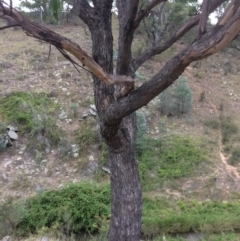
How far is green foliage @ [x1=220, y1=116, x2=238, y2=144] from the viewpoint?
8.55 meters

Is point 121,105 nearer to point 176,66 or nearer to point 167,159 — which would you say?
point 176,66

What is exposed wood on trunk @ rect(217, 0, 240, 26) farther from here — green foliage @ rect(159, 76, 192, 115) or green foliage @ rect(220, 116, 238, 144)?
green foliage @ rect(159, 76, 192, 115)

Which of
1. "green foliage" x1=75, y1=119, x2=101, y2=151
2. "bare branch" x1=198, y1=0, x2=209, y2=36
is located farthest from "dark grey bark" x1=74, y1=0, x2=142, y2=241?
"green foliage" x1=75, y1=119, x2=101, y2=151

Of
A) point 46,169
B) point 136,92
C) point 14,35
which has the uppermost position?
point 14,35

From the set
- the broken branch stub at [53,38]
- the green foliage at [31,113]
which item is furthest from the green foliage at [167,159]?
the broken branch stub at [53,38]

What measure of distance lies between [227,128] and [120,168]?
6873 mm

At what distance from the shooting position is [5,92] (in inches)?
348

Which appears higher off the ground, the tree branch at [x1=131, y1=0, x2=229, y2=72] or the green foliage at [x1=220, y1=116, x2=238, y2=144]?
the tree branch at [x1=131, y1=0, x2=229, y2=72]

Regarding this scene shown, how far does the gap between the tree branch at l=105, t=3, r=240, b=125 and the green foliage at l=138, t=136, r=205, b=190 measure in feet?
17.0

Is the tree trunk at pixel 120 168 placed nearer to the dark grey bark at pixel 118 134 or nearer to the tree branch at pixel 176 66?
the dark grey bark at pixel 118 134

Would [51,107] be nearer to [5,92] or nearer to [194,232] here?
[5,92]

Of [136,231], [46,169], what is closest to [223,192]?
[46,169]

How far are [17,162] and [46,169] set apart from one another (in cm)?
63

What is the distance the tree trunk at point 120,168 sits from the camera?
243cm
